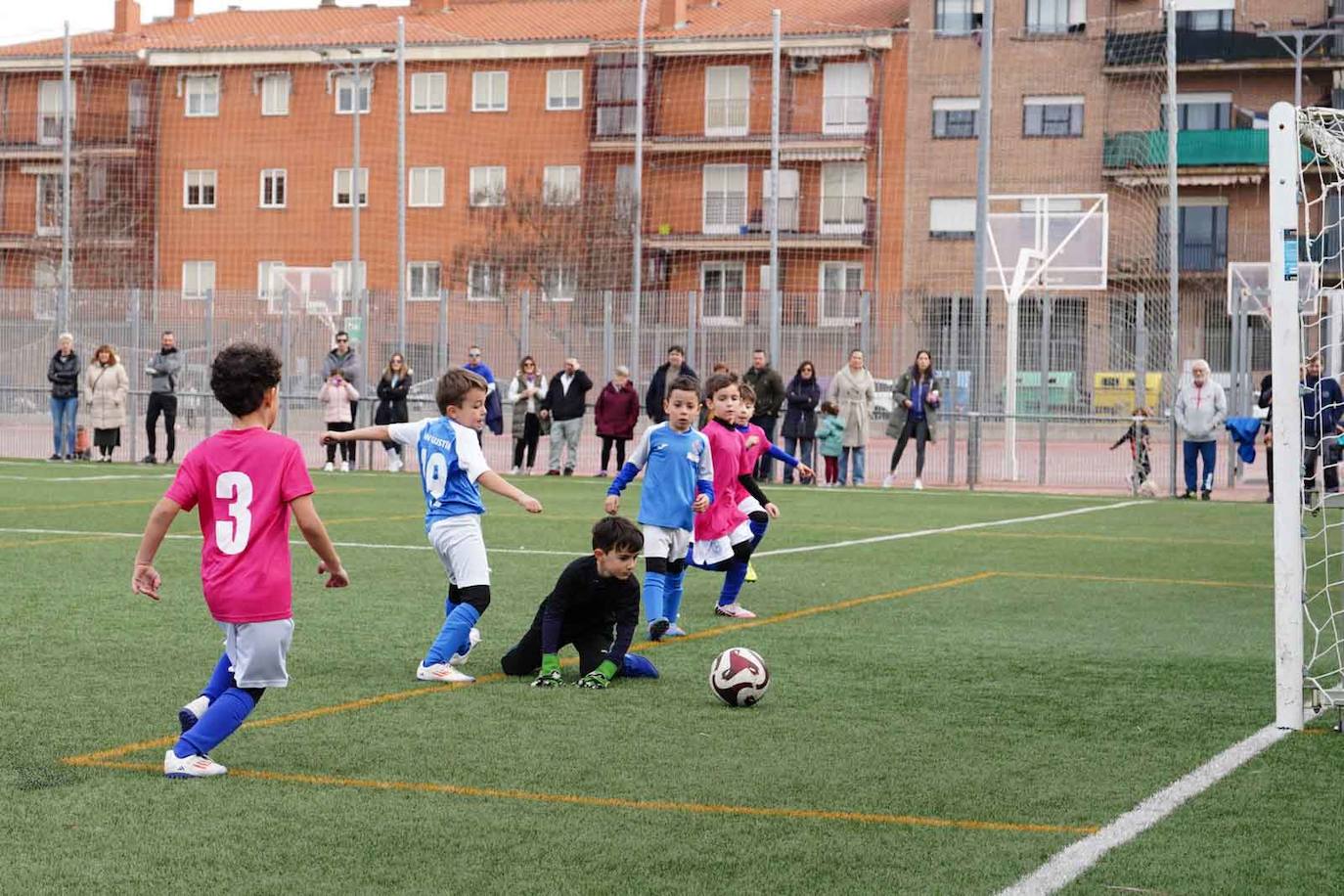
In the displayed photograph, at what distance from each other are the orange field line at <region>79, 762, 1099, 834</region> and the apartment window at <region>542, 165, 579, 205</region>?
46.2 meters

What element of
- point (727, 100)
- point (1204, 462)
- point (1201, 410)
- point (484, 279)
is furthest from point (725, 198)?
point (1201, 410)

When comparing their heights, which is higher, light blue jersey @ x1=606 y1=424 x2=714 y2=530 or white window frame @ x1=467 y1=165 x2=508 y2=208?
white window frame @ x1=467 y1=165 x2=508 y2=208

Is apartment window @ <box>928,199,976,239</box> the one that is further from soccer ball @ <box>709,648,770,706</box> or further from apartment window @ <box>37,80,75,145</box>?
soccer ball @ <box>709,648,770,706</box>

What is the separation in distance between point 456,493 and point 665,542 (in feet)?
5.78

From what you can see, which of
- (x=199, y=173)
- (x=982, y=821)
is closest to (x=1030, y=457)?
(x=982, y=821)

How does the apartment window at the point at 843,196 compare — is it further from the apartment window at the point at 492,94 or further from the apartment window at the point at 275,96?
the apartment window at the point at 275,96

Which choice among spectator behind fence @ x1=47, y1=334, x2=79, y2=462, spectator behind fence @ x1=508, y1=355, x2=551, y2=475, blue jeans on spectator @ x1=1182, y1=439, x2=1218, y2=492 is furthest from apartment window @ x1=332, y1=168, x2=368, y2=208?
blue jeans on spectator @ x1=1182, y1=439, x2=1218, y2=492

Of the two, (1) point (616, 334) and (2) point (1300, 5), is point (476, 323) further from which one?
(2) point (1300, 5)

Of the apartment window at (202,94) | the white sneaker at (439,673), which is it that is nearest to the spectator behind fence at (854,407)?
the white sneaker at (439,673)

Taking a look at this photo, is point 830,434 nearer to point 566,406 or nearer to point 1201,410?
point 566,406

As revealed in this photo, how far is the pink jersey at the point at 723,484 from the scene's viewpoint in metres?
11.1

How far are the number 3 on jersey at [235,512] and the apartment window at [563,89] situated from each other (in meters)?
51.1

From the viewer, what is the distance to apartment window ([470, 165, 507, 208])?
179 feet

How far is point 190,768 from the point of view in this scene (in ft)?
20.4
